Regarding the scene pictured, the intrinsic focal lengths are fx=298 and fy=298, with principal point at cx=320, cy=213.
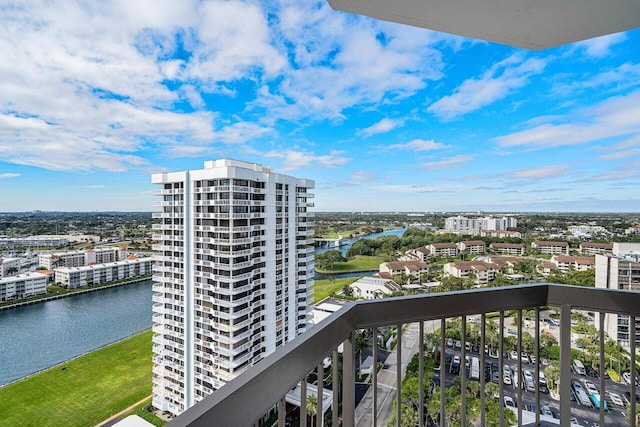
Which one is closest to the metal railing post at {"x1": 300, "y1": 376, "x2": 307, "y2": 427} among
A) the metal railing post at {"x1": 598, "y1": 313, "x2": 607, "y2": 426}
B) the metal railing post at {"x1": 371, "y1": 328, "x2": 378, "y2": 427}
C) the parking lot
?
the metal railing post at {"x1": 371, "y1": 328, "x2": 378, "y2": 427}

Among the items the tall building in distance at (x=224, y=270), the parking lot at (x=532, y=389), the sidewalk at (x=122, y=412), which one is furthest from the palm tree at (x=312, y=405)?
the tall building in distance at (x=224, y=270)

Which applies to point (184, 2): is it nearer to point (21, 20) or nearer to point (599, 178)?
point (21, 20)

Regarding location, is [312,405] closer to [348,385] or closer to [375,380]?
[348,385]

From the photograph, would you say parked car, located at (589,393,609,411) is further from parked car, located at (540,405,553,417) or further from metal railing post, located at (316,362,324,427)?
metal railing post, located at (316,362,324,427)

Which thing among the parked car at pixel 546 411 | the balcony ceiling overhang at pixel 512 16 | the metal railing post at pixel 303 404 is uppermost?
the balcony ceiling overhang at pixel 512 16

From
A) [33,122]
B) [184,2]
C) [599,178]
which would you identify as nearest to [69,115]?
[33,122]

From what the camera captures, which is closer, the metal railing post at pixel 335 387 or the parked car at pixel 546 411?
the metal railing post at pixel 335 387

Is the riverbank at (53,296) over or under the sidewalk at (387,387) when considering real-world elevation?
under

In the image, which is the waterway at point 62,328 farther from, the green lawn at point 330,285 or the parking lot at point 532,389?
the parking lot at point 532,389
